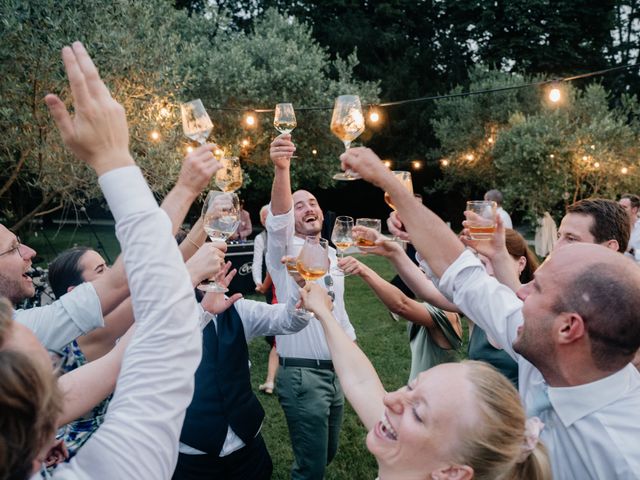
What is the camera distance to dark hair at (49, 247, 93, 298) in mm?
2818

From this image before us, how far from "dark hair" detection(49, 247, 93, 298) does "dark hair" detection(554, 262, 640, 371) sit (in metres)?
2.51

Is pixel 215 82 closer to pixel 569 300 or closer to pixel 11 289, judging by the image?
pixel 11 289

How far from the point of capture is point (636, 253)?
270 inches

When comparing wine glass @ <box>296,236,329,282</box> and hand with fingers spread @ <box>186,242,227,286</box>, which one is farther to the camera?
wine glass @ <box>296,236,329,282</box>

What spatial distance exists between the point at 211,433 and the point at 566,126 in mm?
17827

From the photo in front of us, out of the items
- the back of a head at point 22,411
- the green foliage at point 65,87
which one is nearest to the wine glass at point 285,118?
the back of a head at point 22,411

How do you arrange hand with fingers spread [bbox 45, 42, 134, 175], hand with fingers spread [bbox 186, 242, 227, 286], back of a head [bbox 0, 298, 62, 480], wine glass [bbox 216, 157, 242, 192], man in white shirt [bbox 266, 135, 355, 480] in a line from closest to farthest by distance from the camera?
1. back of a head [bbox 0, 298, 62, 480]
2. hand with fingers spread [bbox 45, 42, 134, 175]
3. hand with fingers spread [bbox 186, 242, 227, 286]
4. wine glass [bbox 216, 157, 242, 192]
5. man in white shirt [bbox 266, 135, 355, 480]

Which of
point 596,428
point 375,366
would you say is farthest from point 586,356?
point 375,366

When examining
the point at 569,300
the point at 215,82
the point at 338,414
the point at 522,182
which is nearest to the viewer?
the point at 569,300

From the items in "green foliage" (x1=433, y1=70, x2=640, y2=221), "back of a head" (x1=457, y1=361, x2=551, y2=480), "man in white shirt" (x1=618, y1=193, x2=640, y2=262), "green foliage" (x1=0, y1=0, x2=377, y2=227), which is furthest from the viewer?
"green foliage" (x1=433, y1=70, x2=640, y2=221)

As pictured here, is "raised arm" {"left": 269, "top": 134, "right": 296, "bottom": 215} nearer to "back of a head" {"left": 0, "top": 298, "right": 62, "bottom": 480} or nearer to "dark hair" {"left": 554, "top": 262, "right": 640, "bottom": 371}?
"dark hair" {"left": 554, "top": 262, "right": 640, "bottom": 371}

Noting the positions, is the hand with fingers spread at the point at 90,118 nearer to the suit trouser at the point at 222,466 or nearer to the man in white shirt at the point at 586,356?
the man in white shirt at the point at 586,356

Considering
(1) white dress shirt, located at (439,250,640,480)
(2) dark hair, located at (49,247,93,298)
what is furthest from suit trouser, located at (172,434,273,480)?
(1) white dress shirt, located at (439,250,640,480)

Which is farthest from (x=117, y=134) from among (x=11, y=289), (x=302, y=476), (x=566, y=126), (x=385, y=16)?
(x=385, y=16)
